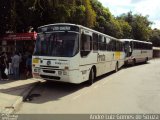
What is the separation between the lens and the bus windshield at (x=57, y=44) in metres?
12.2

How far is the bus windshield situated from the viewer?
482 inches

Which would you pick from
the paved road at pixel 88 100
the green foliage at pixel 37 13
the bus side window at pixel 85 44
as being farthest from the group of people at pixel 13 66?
the bus side window at pixel 85 44

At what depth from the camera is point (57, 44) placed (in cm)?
1257

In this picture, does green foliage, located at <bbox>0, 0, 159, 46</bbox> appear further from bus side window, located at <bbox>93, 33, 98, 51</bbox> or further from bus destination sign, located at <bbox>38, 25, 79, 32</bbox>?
bus destination sign, located at <bbox>38, 25, 79, 32</bbox>

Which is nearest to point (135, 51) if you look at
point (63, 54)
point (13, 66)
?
point (13, 66)

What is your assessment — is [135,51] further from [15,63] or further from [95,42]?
[15,63]

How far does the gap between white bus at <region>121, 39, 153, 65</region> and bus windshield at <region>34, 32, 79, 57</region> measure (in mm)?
17872

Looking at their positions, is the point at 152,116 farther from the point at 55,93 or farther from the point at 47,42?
the point at 47,42

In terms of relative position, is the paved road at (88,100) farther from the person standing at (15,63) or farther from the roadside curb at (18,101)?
the person standing at (15,63)

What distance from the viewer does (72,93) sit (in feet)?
40.7

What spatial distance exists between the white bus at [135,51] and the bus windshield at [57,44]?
58.6 ft

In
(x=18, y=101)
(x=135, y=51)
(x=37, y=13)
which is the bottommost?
(x=18, y=101)

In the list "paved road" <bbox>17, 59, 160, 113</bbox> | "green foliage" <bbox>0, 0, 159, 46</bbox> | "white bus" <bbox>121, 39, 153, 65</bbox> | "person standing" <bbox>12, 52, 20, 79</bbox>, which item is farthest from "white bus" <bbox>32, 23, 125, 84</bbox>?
"white bus" <bbox>121, 39, 153, 65</bbox>

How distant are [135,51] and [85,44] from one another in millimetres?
20543
